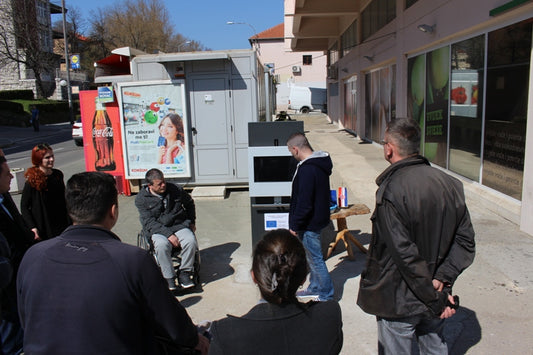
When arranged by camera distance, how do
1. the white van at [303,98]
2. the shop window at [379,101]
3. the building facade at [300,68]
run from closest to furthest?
the shop window at [379,101] → the white van at [303,98] → the building facade at [300,68]

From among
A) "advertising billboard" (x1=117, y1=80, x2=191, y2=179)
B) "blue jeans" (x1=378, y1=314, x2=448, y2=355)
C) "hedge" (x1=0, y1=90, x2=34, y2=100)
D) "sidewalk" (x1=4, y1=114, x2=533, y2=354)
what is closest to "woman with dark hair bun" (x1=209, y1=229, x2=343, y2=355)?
"blue jeans" (x1=378, y1=314, x2=448, y2=355)

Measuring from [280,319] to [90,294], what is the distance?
0.76 metres

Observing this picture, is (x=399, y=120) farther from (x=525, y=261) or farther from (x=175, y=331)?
(x=525, y=261)

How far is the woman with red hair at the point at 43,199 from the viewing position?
4.43 m

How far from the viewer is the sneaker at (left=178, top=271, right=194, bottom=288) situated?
193 inches

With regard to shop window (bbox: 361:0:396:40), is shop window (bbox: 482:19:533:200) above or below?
below

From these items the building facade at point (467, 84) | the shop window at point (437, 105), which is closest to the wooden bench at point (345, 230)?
the building facade at point (467, 84)

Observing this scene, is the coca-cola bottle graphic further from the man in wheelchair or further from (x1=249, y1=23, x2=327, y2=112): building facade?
(x1=249, y1=23, x2=327, y2=112): building facade

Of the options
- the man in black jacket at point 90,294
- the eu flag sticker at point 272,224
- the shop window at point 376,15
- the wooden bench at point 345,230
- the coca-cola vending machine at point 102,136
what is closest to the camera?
the man in black jacket at point 90,294

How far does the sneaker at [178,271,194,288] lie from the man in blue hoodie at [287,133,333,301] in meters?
1.41

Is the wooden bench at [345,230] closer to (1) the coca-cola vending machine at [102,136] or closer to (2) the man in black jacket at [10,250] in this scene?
(2) the man in black jacket at [10,250]

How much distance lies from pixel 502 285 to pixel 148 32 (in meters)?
49.7

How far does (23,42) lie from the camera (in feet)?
141

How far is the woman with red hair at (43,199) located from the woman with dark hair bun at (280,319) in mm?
3297
